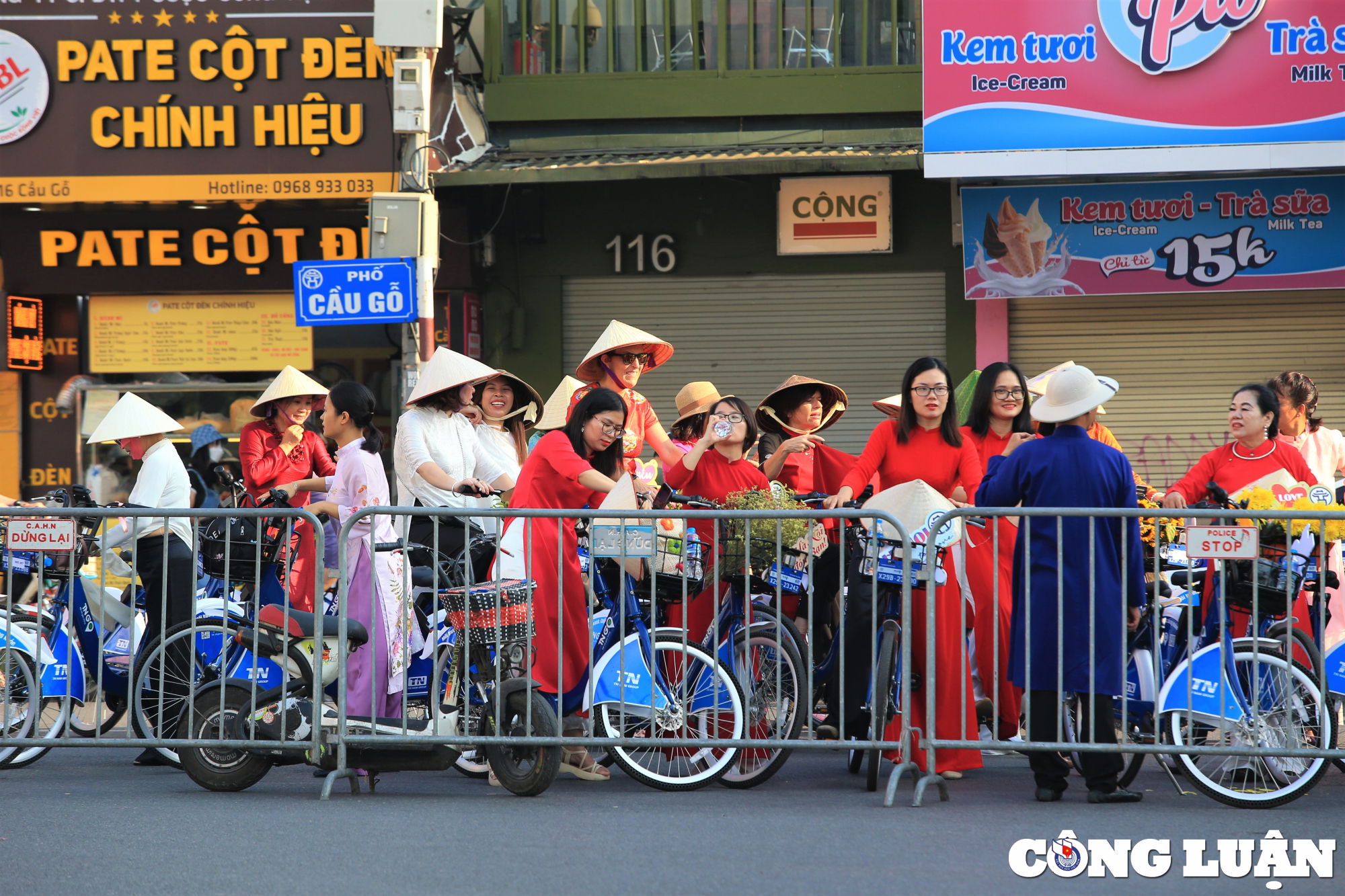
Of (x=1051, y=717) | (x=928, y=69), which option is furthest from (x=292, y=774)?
(x=928, y=69)

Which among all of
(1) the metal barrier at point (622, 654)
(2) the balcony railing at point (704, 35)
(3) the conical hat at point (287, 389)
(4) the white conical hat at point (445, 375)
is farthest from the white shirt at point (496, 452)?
(2) the balcony railing at point (704, 35)

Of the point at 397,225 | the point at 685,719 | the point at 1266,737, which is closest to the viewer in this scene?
the point at 1266,737

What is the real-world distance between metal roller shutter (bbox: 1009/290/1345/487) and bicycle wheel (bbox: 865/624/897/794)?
758cm

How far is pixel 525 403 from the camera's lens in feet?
30.9

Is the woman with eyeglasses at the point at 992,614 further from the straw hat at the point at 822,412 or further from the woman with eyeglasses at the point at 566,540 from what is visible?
the woman with eyeglasses at the point at 566,540

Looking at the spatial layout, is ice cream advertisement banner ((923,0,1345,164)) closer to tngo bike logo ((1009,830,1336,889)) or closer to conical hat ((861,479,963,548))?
→ conical hat ((861,479,963,548))

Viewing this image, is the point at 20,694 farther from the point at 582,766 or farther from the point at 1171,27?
the point at 1171,27

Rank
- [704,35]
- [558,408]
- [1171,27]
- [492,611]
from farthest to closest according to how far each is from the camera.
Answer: [704,35] < [1171,27] < [558,408] < [492,611]

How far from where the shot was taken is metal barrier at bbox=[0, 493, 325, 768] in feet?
21.1

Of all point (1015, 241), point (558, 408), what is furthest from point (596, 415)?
point (1015, 241)

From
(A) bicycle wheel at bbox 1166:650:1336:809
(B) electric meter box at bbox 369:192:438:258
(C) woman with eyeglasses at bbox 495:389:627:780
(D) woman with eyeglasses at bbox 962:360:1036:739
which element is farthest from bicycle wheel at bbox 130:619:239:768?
(A) bicycle wheel at bbox 1166:650:1336:809

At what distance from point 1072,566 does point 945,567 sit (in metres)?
0.66

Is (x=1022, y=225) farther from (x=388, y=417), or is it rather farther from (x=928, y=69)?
(x=388, y=417)

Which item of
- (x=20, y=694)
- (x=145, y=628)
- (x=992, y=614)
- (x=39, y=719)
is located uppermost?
(x=992, y=614)
